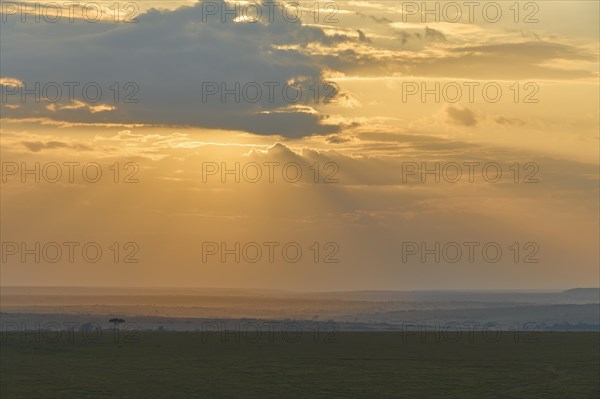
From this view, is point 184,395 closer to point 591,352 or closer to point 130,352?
point 130,352

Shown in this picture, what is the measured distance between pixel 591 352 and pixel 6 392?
8075 cm

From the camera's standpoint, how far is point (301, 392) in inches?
3164

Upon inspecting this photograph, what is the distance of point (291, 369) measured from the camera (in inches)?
3873

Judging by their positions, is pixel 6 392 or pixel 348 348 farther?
pixel 348 348

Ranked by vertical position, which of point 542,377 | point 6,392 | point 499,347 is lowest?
point 499,347

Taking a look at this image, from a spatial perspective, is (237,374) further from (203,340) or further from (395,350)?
(203,340)

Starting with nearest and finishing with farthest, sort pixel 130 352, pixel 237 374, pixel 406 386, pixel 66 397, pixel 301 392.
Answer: pixel 66 397 → pixel 301 392 → pixel 406 386 → pixel 237 374 → pixel 130 352

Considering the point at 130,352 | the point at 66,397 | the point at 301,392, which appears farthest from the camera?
the point at 130,352

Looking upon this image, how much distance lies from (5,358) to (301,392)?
121 feet

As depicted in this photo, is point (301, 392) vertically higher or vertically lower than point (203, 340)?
higher

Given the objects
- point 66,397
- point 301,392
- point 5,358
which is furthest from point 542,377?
point 5,358

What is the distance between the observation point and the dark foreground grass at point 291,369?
80875 mm

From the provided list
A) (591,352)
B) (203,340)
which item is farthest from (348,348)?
(591,352)

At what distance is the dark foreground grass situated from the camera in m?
80.9
